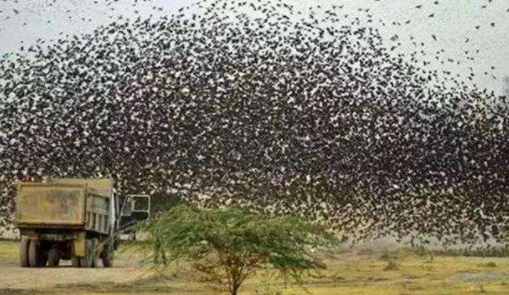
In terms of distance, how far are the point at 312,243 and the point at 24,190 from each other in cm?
1997

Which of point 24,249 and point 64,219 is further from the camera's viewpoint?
point 24,249

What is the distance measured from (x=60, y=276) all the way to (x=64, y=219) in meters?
3.10

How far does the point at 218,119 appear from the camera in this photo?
70.4 meters

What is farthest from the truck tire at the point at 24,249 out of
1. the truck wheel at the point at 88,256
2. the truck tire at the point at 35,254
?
the truck wheel at the point at 88,256

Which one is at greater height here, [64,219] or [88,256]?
[64,219]

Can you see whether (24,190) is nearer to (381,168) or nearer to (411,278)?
(411,278)

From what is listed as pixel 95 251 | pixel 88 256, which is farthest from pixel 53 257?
pixel 95 251

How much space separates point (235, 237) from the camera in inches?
907

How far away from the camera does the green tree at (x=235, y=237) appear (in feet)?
75.3

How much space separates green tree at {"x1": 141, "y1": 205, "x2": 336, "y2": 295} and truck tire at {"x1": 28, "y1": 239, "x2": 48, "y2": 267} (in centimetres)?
2090

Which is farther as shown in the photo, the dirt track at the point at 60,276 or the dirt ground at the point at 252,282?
the dirt track at the point at 60,276

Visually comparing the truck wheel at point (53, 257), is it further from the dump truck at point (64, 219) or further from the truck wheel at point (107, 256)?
Result: the truck wheel at point (107, 256)

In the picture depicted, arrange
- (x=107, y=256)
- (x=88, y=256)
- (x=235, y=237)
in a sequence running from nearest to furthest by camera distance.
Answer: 1. (x=235, y=237)
2. (x=88, y=256)
3. (x=107, y=256)

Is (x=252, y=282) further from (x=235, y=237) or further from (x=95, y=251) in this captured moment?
(x=235, y=237)
